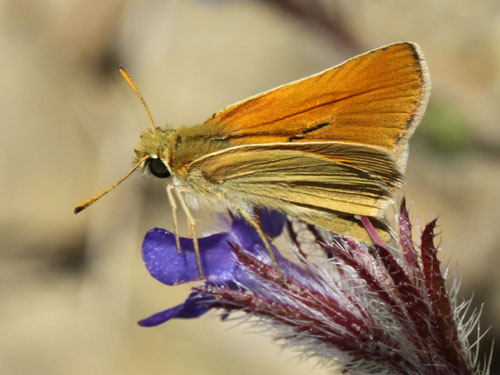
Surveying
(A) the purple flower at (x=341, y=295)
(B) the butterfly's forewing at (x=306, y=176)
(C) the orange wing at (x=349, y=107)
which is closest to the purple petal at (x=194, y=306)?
(A) the purple flower at (x=341, y=295)

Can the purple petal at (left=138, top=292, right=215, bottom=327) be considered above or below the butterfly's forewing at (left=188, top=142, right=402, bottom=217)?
below

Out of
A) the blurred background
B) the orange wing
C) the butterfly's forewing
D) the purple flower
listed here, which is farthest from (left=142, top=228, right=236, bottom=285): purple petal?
the blurred background

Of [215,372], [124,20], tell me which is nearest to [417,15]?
[124,20]

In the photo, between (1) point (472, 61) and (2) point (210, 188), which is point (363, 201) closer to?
(2) point (210, 188)

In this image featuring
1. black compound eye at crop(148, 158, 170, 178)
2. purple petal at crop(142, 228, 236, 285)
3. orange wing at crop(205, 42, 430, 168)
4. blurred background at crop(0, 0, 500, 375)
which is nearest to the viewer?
orange wing at crop(205, 42, 430, 168)

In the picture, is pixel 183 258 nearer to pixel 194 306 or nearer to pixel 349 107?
pixel 194 306

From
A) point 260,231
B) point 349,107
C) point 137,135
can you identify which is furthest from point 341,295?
point 137,135

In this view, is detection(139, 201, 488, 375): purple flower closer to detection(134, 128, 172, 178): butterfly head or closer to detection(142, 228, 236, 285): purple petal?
detection(142, 228, 236, 285): purple petal
